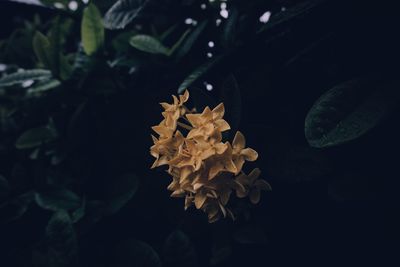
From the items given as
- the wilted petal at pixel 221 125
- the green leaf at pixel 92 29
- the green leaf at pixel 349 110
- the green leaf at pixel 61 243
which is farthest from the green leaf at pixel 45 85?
the green leaf at pixel 349 110

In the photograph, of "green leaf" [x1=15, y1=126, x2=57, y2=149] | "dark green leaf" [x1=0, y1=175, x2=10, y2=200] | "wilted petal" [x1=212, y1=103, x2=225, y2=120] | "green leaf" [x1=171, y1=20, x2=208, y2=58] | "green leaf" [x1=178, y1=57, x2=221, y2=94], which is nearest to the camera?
"wilted petal" [x1=212, y1=103, x2=225, y2=120]

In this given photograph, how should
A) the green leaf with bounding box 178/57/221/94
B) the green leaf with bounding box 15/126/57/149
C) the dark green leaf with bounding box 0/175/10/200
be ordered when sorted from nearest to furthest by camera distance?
the green leaf with bounding box 178/57/221/94, the dark green leaf with bounding box 0/175/10/200, the green leaf with bounding box 15/126/57/149

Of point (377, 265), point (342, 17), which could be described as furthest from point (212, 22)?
point (377, 265)

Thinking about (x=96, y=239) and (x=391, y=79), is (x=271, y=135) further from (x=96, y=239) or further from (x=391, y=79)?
(x=96, y=239)

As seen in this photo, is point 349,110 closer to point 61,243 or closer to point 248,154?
point 248,154

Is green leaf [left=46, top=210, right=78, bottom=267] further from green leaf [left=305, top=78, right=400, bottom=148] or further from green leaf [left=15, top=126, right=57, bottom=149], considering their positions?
green leaf [left=305, top=78, right=400, bottom=148]

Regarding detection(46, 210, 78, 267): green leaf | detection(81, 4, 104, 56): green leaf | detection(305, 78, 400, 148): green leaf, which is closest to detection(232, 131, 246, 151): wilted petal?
detection(305, 78, 400, 148): green leaf
